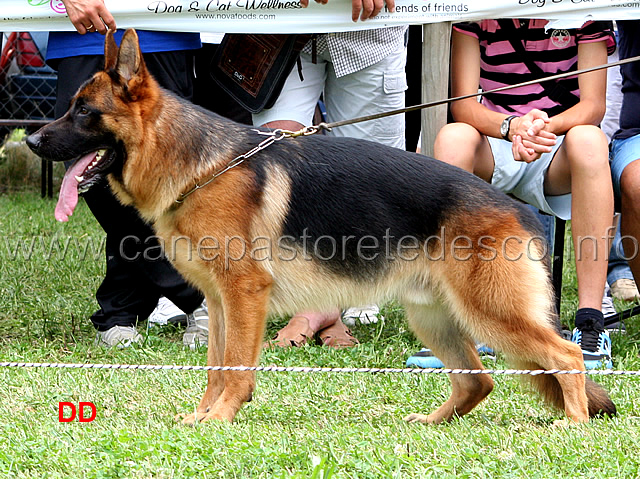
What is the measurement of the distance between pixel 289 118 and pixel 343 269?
1341 millimetres

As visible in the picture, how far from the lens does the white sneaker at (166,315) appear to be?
15.5 feet

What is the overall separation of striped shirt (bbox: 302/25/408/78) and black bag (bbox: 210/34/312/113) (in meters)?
0.11

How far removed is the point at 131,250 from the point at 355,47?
1649 millimetres

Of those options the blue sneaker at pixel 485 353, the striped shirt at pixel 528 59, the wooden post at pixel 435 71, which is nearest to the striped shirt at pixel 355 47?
the wooden post at pixel 435 71

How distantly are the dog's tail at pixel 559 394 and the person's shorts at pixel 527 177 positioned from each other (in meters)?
1.29

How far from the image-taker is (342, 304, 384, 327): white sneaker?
4.85 m

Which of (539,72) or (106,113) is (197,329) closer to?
(106,113)

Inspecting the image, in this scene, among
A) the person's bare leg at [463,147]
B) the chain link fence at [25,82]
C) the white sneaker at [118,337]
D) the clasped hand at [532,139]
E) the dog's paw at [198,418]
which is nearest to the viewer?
the dog's paw at [198,418]

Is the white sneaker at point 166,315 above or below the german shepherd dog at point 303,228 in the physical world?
below

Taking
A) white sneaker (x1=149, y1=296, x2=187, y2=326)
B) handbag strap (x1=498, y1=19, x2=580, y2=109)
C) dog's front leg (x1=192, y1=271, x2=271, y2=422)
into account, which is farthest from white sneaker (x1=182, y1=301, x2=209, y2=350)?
handbag strap (x1=498, y1=19, x2=580, y2=109)

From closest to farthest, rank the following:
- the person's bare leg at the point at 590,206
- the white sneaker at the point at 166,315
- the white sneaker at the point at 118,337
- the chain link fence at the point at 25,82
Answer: the person's bare leg at the point at 590,206 < the white sneaker at the point at 118,337 < the white sneaker at the point at 166,315 < the chain link fence at the point at 25,82

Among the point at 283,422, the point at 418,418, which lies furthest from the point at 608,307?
the point at 283,422

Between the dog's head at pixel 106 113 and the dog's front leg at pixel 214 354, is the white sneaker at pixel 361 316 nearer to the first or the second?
the dog's front leg at pixel 214 354

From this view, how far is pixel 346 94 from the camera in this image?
443 cm
